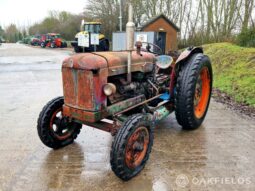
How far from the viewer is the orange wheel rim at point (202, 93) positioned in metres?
4.21

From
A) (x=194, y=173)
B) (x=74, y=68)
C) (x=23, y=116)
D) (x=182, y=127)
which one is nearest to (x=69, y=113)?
(x=74, y=68)

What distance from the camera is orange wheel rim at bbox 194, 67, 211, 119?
421cm

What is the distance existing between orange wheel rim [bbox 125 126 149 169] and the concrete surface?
0.16 metres

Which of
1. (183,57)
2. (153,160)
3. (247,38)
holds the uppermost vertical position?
(247,38)

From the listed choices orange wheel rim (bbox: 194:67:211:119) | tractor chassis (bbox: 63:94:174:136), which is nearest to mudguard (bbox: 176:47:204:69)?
orange wheel rim (bbox: 194:67:211:119)

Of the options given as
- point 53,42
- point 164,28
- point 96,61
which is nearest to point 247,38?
point 164,28

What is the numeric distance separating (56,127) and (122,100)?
91 cm

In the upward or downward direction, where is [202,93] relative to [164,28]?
downward

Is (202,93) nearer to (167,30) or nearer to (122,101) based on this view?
(122,101)

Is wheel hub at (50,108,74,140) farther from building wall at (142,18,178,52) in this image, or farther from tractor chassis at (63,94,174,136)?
building wall at (142,18,178,52)

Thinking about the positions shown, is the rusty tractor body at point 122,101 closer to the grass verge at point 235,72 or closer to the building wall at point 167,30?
the grass verge at point 235,72

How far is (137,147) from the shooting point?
2.81m

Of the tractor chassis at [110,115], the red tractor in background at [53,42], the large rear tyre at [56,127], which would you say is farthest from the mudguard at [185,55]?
the red tractor in background at [53,42]

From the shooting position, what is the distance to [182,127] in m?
4.10
